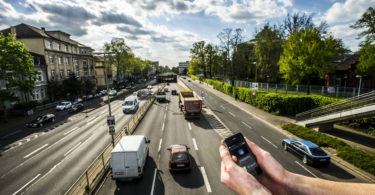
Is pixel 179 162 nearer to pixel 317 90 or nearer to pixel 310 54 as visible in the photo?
pixel 317 90

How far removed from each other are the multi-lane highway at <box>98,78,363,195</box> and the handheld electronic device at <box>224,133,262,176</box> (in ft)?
33.7

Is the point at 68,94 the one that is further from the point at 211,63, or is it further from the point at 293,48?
the point at 211,63

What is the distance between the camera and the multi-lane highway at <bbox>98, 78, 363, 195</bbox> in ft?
38.8

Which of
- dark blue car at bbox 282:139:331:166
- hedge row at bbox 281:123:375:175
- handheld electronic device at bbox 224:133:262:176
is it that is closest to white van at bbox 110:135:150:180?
handheld electronic device at bbox 224:133:262:176

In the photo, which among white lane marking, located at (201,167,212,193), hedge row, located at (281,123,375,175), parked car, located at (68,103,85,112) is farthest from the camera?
parked car, located at (68,103,85,112)

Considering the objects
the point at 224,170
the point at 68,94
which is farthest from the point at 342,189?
the point at 68,94

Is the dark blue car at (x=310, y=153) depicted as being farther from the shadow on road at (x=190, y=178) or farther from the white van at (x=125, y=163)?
the white van at (x=125, y=163)

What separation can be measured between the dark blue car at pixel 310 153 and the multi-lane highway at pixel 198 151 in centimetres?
52

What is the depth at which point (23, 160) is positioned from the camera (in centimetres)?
1608

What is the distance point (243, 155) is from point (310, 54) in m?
34.3

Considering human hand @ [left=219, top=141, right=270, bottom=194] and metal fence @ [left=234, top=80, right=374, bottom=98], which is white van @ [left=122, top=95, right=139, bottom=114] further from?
human hand @ [left=219, top=141, right=270, bottom=194]

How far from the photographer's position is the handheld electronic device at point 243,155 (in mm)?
2314

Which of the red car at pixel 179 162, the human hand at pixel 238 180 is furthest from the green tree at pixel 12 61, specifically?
the human hand at pixel 238 180

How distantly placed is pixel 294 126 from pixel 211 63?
66.4 meters
